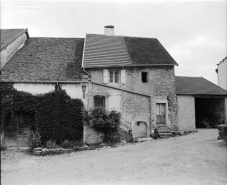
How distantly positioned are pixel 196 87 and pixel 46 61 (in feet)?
39.9

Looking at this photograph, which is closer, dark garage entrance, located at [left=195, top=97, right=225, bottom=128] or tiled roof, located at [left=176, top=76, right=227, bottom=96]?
tiled roof, located at [left=176, top=76, right=227, bottom=96]

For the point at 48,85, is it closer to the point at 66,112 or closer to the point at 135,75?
the point at 66,112

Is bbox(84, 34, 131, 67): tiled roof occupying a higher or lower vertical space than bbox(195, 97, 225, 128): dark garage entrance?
higher

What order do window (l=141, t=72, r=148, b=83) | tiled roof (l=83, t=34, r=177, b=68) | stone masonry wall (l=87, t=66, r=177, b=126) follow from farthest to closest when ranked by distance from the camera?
1. window (l=141, t=72, r=148, b=83)
2. stone masonry wall (l=87, t=66, r=177, b=126)
3. tiled roof (l=83, t=34, r=177, b=68)

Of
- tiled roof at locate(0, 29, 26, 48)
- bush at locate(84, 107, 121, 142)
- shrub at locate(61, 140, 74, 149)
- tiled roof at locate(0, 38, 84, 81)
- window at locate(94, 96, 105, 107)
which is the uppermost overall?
tiled roof at locate(0, 29, 26, 48)

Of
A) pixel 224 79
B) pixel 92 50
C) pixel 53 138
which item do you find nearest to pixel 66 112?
pixel 53 138

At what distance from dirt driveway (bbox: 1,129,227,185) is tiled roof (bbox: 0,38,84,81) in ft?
15.8

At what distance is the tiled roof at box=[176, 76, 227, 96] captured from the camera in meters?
18.8

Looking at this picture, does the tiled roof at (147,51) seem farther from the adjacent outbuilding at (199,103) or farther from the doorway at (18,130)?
the doorway at (18,130)

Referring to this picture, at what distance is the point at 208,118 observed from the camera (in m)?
20.6

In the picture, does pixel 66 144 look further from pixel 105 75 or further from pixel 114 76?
pixel 114 76

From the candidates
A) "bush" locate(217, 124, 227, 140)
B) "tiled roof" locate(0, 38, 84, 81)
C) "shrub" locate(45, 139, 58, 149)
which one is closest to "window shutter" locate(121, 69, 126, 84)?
"tiled roof" locate(0, 38, 84, 81)

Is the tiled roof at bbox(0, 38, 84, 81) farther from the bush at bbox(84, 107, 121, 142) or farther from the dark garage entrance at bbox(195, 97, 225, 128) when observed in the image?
the dark garage entrance at bbox(195, 97, 225, 128)

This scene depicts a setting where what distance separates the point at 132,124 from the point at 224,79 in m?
11.0
